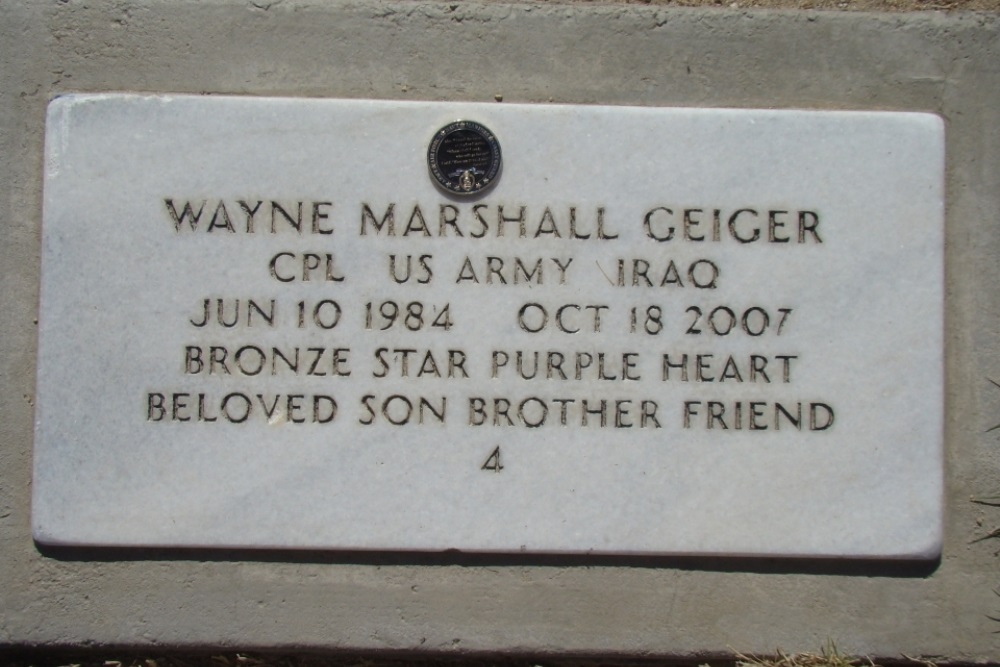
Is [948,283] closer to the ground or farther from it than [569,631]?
farther from it

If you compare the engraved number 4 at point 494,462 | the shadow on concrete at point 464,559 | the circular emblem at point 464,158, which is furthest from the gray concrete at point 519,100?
the engraved number 4 at point 494,462

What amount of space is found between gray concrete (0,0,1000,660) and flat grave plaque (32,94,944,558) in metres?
0.10

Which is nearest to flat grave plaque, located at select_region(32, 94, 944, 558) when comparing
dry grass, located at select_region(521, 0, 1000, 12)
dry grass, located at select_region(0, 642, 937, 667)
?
dry grass, located at select_region(0, 642, 937, 667)

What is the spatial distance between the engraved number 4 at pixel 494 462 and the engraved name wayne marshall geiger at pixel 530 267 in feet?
0.33

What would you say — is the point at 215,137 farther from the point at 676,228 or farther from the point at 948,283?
the point at 948,283

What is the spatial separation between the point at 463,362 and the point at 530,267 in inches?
13.4

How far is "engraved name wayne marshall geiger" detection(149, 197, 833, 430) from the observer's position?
2621mm

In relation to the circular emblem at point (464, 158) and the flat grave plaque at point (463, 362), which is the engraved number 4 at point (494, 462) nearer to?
the flat grave plaque at point (463, 362)

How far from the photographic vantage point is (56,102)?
268cm

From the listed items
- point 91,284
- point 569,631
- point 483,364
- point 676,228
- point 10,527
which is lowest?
point 569,631

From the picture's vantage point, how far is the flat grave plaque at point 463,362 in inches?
103

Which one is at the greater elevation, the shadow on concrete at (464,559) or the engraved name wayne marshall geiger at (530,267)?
the engraved name wayne marshall geiger at (530,267)

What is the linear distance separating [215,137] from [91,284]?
56 centimetres

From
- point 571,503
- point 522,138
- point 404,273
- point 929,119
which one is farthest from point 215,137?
point 929,119
